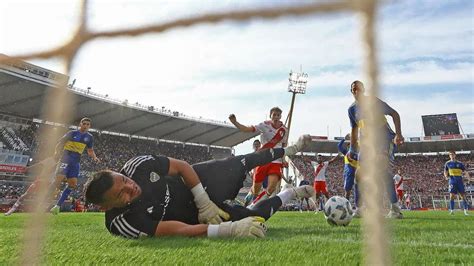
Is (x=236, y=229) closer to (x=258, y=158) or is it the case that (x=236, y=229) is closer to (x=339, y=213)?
(x=258, y=158)

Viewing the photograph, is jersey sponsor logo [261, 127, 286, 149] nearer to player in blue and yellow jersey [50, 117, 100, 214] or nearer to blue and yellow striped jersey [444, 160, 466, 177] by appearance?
player in blue and yellow jersey [50, 117, 100, 214]

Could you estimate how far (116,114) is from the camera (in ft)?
88.9

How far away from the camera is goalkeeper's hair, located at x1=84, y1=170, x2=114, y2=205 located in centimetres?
253

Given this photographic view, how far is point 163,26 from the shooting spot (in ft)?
5.25

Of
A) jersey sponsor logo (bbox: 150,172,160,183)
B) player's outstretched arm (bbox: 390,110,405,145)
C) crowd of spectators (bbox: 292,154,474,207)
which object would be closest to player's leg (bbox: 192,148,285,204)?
jersey sponsor logo (bbox: 150,172,160,183)

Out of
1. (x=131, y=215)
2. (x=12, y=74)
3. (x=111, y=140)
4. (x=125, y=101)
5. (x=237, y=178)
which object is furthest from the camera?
(x=111, y=140)

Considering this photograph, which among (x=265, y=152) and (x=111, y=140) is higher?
(x=111, y=140)

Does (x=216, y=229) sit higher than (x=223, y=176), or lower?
lower

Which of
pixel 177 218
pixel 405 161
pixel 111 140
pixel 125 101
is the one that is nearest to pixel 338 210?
pixel 177 218

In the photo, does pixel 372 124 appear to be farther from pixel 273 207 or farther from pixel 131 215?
pixel 273 207

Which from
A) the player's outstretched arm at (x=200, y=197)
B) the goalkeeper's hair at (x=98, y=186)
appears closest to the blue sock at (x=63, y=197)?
the player's outstretched arm at (x=200, y=197)

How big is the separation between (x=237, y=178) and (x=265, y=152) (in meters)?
0.58

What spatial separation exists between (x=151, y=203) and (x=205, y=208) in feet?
1.37

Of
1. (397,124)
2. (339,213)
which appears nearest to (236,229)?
(339,213)
